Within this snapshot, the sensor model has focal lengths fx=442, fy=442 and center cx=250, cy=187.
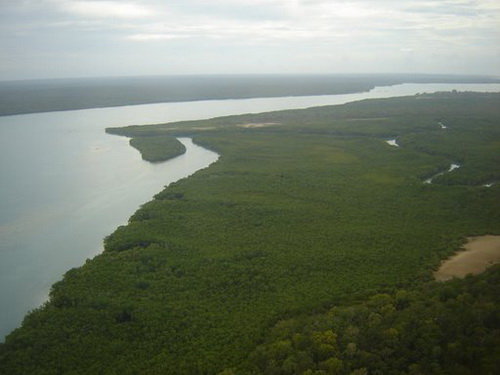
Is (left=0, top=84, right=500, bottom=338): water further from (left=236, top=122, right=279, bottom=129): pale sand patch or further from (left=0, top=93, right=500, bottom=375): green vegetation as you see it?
(left=236, top=122, right=279, bottom=129): pale sand patch

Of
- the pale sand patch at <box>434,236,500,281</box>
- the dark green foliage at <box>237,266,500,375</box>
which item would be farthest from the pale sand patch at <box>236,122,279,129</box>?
the dark green foliage at <box>237,266,500,375</box>

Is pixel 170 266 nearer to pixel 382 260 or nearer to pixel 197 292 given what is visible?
pixel 197 292

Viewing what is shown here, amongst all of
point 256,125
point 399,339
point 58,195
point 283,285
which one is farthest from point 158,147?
point 399,339

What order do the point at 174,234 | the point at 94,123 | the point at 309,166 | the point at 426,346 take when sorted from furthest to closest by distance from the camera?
the point at 94,123 → the point at 309,166 → the point at 174,234 → the point at 426,346

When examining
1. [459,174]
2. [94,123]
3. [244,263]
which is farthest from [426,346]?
[94,123]

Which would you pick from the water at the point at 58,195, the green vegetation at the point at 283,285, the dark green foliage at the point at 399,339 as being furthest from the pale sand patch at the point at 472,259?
the water at the point at 58,195

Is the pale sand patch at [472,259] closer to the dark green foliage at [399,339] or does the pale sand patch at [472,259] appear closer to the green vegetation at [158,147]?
the dark green foliage at [399,339]

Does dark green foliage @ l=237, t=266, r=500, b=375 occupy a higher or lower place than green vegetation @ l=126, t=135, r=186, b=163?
lower
